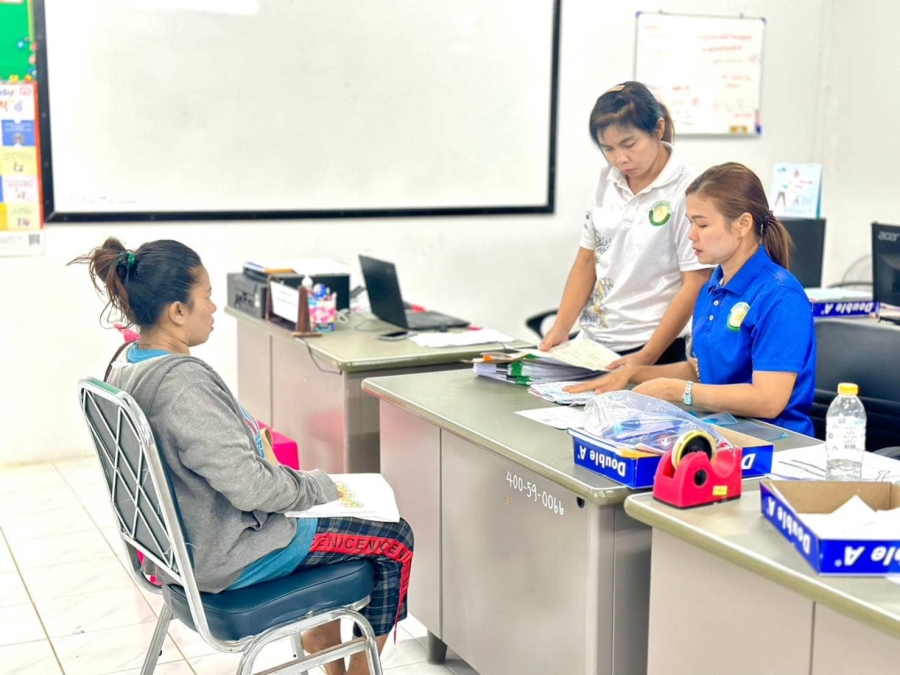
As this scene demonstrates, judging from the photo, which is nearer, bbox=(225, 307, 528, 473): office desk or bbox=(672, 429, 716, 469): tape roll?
bbox=(672, 429, 716, 469): tape roll

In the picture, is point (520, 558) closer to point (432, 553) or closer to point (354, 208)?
point (432, 553)

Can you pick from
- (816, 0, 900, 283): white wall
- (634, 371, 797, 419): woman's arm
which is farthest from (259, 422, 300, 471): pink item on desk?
(816, 0, 900, 283): white wall

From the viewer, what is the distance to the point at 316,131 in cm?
467

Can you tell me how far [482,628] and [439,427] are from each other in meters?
0.48

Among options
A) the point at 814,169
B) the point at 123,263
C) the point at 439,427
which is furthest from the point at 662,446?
the point at 814,169

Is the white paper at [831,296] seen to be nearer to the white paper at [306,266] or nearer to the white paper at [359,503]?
the white paper at [306,266]

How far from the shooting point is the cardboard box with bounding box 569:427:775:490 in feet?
6.06

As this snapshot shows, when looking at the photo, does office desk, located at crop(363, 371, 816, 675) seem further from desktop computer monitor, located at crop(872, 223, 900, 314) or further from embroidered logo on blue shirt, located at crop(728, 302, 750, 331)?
desktop computer monitor, located at crop(872, 223, 900, 314)

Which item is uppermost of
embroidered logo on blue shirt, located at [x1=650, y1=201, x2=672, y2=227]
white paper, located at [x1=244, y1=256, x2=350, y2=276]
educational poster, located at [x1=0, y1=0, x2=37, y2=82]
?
educational poster, located at [x1=0, y1=0, x2=37, y2=82]

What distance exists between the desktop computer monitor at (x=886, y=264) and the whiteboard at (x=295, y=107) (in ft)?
6.63

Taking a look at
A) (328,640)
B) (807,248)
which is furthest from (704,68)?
(328,640)

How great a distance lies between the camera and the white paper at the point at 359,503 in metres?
2.03

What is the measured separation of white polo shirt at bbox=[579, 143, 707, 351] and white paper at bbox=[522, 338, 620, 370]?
323mm

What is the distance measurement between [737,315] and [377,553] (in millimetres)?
944
